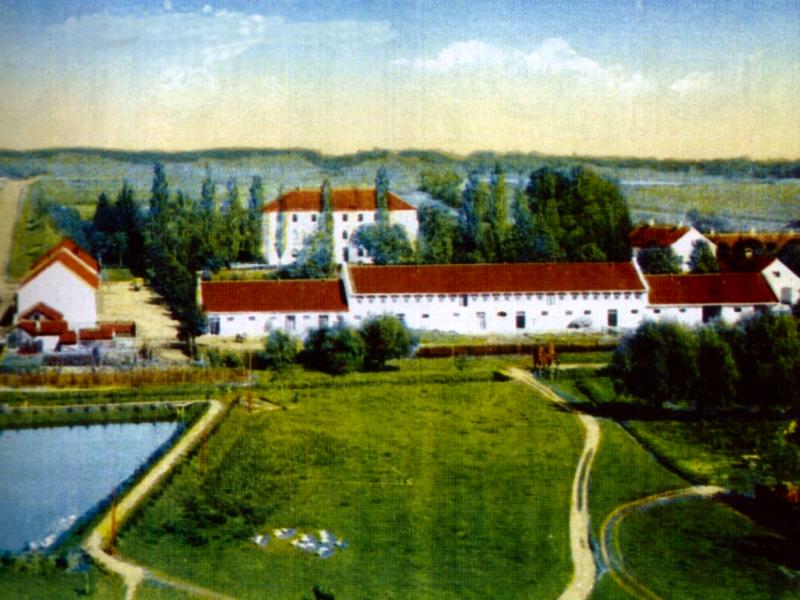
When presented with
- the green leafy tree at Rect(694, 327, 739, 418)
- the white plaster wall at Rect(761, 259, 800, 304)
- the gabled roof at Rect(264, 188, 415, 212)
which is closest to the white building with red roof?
the gabled roof at Rect(264, 188, 415, 212)

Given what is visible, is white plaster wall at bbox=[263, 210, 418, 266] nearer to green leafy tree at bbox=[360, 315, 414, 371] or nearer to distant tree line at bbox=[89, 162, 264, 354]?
distant tree line at bbox=[89, 162, 264, 354]

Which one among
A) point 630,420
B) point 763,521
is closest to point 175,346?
point 630,420

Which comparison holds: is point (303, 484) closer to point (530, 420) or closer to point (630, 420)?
point (530, 420)

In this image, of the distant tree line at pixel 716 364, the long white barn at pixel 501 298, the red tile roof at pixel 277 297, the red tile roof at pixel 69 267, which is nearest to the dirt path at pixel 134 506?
the red tile roof at pixel 277 297

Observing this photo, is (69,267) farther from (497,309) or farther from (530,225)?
(530,225)

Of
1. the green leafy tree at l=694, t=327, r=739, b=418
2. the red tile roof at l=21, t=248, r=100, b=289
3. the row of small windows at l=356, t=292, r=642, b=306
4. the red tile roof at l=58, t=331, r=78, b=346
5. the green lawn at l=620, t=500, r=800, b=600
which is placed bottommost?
the green lawn at l=620, t=500, r=800, b=600

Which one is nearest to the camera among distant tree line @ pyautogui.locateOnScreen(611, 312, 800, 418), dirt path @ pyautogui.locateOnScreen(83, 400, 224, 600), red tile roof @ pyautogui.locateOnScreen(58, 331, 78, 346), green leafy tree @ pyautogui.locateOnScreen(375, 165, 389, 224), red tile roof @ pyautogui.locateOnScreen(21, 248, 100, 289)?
dirt path @ pyautogui.locateOnScreen(83, 400, 224, 600)

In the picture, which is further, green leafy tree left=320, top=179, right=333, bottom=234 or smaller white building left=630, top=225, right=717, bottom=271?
smaller white building left=630, top=225, right=717, bottom=271

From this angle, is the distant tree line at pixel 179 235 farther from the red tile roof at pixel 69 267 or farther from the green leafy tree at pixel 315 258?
the green leafy tree at pixel 315 258

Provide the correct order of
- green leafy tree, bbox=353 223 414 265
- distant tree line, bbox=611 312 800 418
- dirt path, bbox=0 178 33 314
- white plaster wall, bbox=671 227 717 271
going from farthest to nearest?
white plaster wall, bbox=671 227 717 271
green leafy tree, bbox=353 223 414 265
distant tree line, bbox=611 312 800 418
dirt path, bbox=0 178 33 314
